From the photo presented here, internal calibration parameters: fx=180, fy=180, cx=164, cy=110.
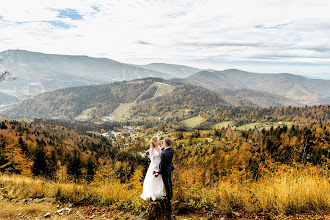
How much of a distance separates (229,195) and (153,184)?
3.21m

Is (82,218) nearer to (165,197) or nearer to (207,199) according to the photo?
A: (165,197)

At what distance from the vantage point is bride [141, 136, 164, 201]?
666 centimetres

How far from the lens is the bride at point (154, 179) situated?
6.66 m

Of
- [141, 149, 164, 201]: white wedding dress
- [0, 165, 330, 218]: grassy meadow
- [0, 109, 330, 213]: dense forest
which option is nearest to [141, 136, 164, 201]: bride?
[141, 149, 164, 201]: white wedding dress

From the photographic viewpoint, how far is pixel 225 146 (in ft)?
314

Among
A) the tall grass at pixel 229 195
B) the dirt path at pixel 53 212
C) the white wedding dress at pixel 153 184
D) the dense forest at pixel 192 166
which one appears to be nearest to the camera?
the tall grass at pixel 229 195

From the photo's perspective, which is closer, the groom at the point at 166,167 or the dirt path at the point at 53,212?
the groom at the point at 166,167

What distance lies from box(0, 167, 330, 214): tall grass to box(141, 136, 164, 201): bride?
3.39 ft

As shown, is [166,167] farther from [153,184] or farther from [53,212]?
[53,212]

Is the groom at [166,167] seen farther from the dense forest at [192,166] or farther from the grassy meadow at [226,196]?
the dense forest at [192,166]

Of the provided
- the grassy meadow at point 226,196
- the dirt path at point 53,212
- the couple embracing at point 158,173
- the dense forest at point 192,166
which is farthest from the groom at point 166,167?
the dirt path at point 53,212

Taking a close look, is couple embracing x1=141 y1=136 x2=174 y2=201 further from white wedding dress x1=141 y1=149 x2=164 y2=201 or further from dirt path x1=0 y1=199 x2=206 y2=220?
dirt path x1=0 y1=199 x2=206 y2=220

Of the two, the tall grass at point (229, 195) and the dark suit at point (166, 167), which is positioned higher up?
the dark suit at point (166, 167)

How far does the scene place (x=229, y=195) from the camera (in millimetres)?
7363
